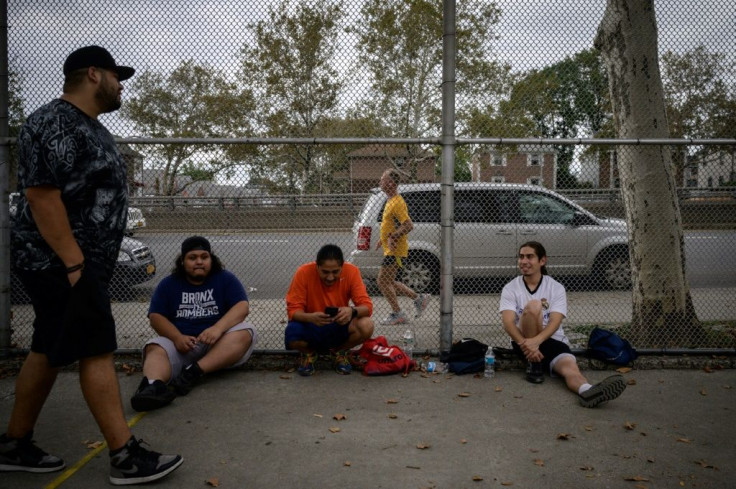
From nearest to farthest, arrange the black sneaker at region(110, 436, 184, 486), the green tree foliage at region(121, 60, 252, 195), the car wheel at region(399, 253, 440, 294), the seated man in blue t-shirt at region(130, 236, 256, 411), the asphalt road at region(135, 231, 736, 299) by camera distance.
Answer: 1. the black sneaker at region(110, 436, 184, 486)
2. the seated man in blue t-shirt at region(130, 236, 256, 411)
3. the green tree foliage at region(121, 60, 252, 195)
4. the asphalt road at region(135, 231, 736, 299)
5. the car wheel at region(399, 253, 440, 294)

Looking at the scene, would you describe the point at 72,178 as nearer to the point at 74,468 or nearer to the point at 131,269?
the point at 74,468

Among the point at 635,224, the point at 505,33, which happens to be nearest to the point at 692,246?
the point at 635,224

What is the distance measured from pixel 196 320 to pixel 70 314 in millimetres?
1707

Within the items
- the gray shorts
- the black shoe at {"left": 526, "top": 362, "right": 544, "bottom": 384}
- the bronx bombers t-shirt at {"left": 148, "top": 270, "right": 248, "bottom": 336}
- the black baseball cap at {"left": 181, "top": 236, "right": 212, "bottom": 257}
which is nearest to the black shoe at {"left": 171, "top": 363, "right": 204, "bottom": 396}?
the gray shorts

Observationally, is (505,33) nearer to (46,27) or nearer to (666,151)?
(666,151)

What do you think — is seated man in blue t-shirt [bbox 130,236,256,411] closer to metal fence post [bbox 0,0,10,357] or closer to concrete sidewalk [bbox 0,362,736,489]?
concrete sidewalk [bbox 0,362,736,489]

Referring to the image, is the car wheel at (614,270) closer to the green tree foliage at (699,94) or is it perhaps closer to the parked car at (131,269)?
the green tree foliage at (699,94)

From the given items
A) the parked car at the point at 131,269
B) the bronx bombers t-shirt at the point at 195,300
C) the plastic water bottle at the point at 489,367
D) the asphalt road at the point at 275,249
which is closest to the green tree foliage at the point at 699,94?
the asphalt road at the point at 275,249

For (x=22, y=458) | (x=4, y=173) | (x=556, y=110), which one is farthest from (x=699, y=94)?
(x=4, y=173)

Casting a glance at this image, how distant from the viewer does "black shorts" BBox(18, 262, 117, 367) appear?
272 centimetres

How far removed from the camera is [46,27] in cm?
448

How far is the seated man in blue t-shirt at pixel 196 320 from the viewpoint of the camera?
4.16 metres

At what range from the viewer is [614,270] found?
6.84 m

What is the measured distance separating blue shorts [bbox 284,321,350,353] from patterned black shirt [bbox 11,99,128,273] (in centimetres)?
184
